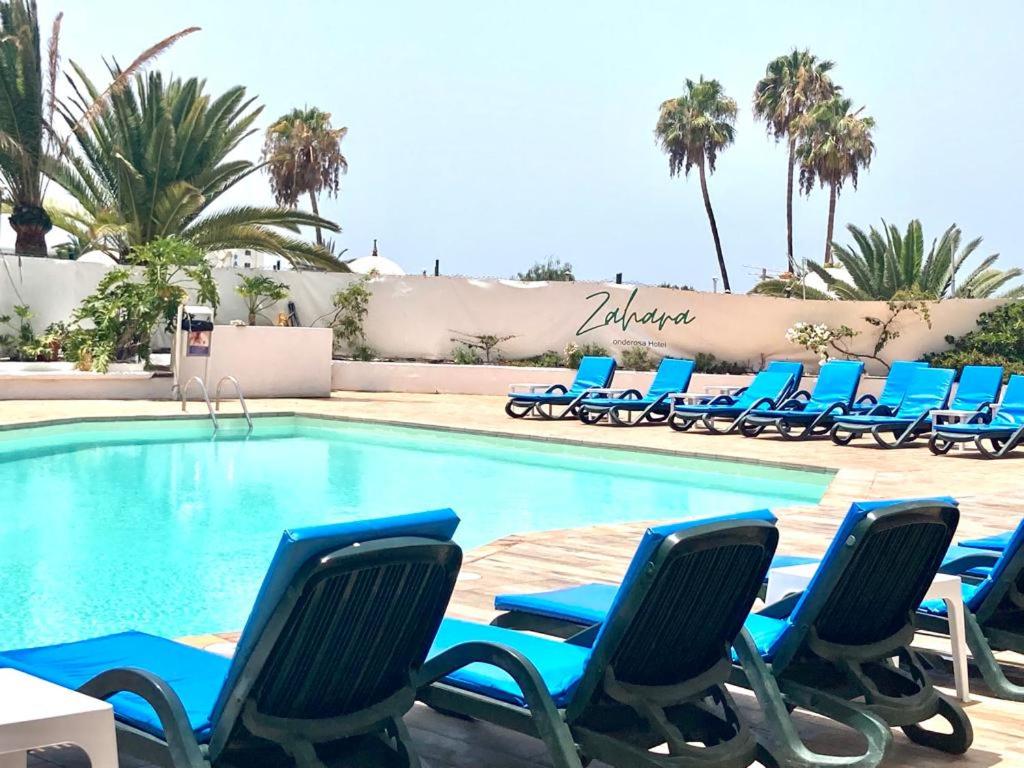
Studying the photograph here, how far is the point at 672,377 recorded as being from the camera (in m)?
16.2

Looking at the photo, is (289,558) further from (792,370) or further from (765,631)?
(792,370)

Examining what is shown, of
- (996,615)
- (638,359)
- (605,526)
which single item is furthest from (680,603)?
(638,359)

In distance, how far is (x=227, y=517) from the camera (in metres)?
8.98

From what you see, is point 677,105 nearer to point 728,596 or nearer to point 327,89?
point 327,89

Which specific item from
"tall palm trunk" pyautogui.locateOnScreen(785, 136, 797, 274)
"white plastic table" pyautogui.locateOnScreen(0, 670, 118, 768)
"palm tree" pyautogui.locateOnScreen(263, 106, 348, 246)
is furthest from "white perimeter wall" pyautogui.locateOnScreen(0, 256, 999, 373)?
"white plastic table" pyautogui.locateOnScreen(0, 670, 118, 768)

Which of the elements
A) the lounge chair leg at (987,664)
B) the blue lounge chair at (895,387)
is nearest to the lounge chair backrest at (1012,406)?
the blue lounge chair at (895,387)

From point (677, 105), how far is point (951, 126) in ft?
25.5

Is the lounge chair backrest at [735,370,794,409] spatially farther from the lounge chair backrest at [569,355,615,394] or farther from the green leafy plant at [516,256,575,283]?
the green leafy plant at [516,256,575,283]

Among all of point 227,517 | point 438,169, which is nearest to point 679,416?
point 227,517

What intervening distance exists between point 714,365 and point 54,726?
18794 millimetres

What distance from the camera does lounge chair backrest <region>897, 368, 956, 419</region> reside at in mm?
14305

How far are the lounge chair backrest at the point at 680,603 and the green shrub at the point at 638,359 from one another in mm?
17118

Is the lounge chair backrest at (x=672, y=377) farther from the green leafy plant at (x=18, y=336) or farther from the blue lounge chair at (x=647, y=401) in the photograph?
the green leafy plant at (x=18, y=336)

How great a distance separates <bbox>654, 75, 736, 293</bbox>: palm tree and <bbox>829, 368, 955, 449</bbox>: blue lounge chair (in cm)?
2057
